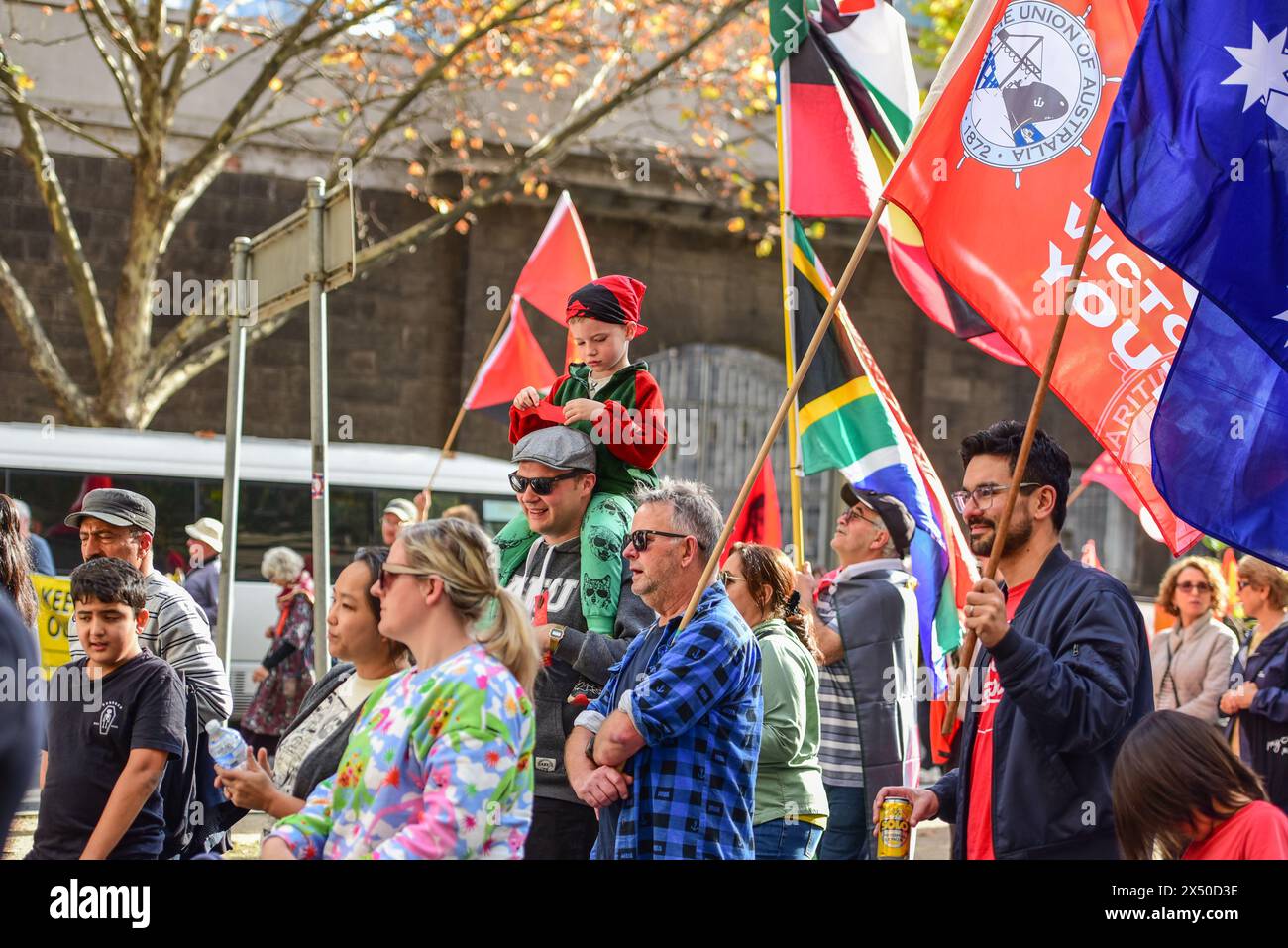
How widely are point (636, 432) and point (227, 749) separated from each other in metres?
1.66

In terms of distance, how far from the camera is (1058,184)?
5070 mm

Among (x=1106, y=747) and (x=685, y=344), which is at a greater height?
(x=685, y=344)

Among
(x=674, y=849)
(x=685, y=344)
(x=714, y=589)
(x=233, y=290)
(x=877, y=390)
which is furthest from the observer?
(x=685, y=344)

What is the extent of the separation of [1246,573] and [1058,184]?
3.62m

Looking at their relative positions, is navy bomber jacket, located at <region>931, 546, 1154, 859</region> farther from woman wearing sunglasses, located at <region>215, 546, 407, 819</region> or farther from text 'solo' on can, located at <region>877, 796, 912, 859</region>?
woman wearing sunglasses, located at <region>215, 546, 407, 819</region>

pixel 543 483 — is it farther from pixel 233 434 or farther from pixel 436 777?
pixel 233 434

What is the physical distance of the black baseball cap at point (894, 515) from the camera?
6.48 m

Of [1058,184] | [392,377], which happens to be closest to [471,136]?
[392,377]

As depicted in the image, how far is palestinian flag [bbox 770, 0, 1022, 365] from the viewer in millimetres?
6809

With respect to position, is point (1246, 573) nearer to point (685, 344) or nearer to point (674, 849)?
point (674, 849)

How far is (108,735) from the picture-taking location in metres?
4.66

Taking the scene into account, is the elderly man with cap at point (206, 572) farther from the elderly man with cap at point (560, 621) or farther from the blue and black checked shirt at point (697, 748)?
the blue and black checked shirt at point (697, 748)

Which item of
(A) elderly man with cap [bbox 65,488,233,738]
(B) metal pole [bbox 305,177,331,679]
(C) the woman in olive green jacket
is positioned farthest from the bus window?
(C) the woman in olive green jacket

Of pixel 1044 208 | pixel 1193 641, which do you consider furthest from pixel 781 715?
pixel 1193 641
